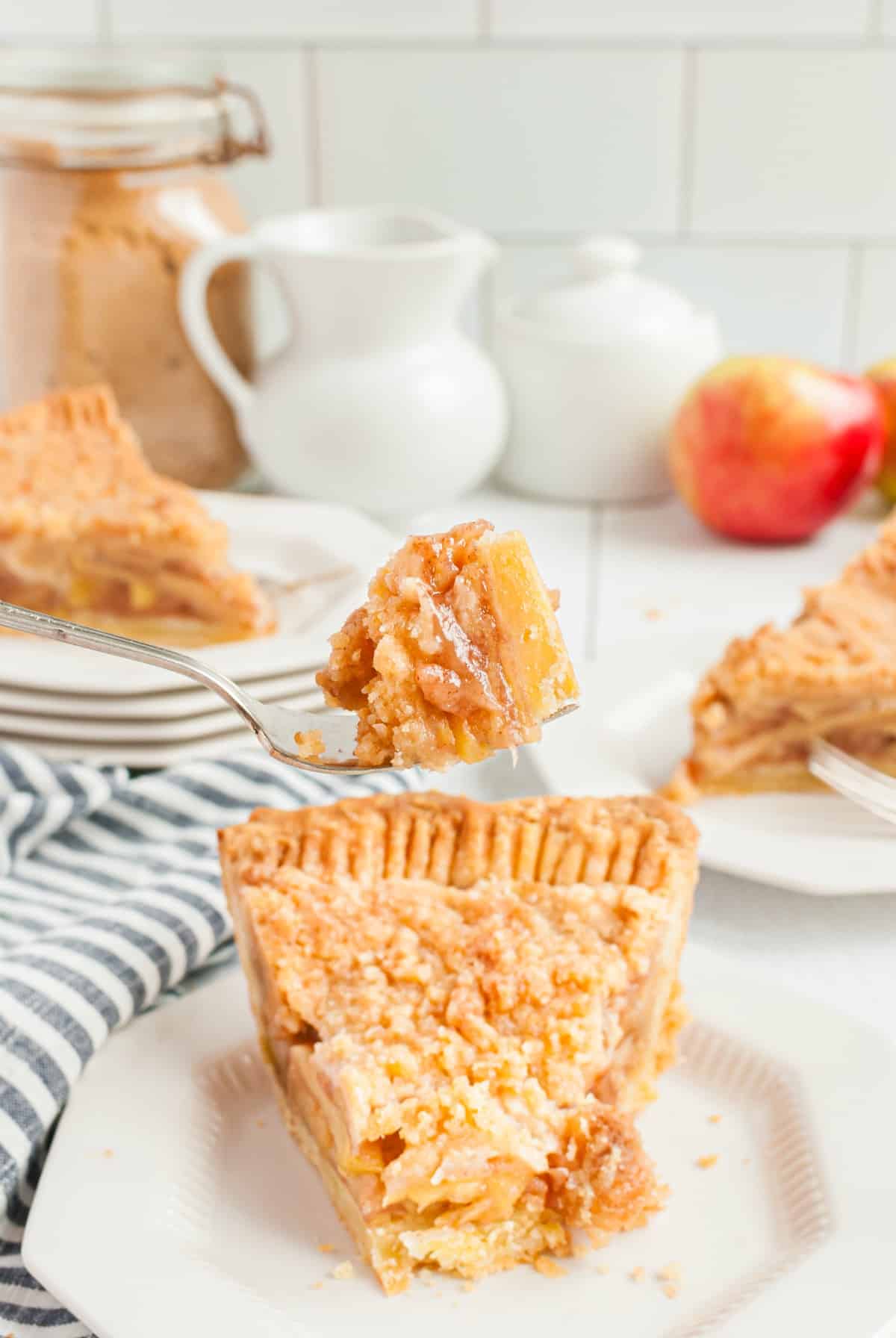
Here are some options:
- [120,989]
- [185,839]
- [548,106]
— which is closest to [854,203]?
[548,106]

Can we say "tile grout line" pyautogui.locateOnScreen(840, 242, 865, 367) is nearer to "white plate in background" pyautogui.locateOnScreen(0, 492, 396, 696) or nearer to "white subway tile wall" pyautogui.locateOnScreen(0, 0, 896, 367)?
"white subway tile wall" pyautogui.locateOnScreen(0, 0, 896, 367)

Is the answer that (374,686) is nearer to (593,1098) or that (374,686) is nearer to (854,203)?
(593,1098)

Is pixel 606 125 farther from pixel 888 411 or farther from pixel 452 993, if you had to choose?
pixel 452 993

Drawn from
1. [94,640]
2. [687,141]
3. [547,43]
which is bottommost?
[94,640]

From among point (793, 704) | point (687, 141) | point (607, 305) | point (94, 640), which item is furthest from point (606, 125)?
point (94, 640)

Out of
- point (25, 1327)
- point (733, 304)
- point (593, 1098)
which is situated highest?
point (733, 304)

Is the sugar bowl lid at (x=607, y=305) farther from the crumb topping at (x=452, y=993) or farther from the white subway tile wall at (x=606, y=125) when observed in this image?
the crumb topping at (x=452, y=993)
